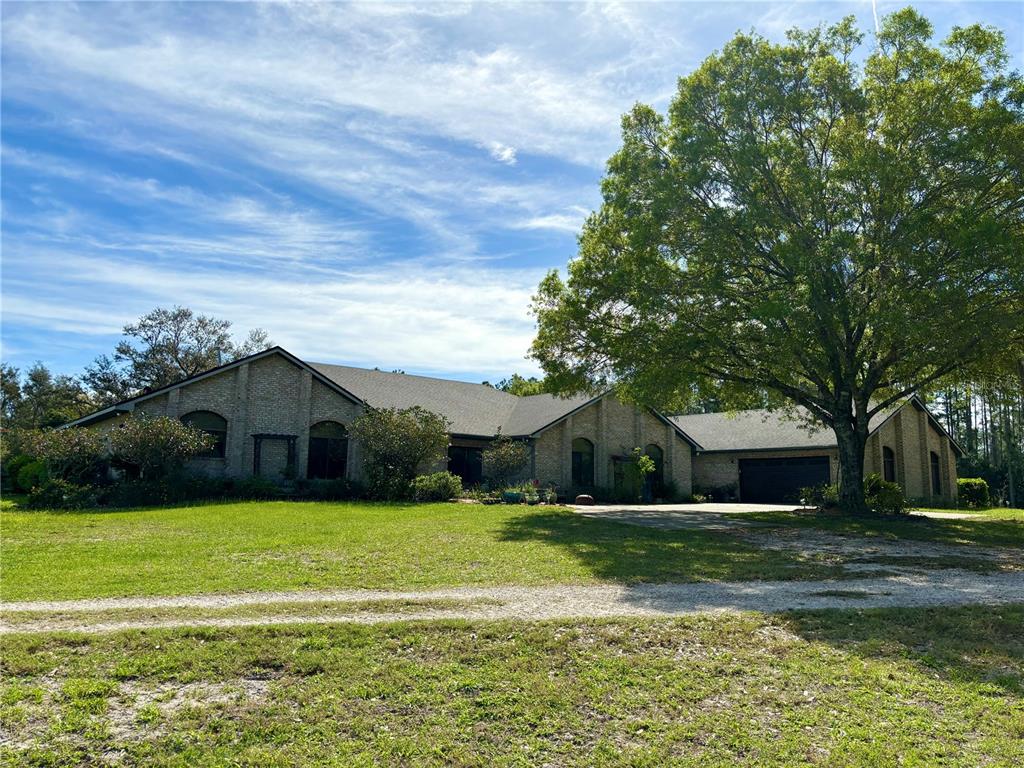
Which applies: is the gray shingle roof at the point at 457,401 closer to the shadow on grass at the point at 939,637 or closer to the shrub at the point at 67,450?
the shrub at the point at 67,450

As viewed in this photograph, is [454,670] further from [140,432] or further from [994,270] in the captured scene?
[140,432]

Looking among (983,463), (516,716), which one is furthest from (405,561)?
(983,463)

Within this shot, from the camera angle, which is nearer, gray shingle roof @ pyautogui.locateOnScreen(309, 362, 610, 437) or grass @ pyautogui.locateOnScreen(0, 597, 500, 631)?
grass @ pyautogui.locateOnScreen(0, 597, 500, 631)

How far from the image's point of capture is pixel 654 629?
749 centimetres

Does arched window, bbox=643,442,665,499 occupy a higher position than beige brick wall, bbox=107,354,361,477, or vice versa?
beige brick wall, bbox=107,354,361,477

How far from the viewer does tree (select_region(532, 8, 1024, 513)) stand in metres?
17.8

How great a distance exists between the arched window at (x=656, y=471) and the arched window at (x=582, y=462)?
130 inches

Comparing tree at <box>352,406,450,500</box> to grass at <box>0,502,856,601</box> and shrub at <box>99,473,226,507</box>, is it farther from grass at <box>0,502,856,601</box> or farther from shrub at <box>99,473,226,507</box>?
grass at <box>0,502,856,601</box>

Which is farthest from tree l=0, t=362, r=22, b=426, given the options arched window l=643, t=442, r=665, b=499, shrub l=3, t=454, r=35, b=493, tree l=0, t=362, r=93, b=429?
arched window l=643, t=442, r=665, b=499

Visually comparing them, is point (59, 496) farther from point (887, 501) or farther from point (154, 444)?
point (887, 501)

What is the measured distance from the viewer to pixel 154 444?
73.9 feet

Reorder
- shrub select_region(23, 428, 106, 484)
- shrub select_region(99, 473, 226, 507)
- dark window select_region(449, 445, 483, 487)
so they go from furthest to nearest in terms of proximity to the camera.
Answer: dark window select_region(449, 445, 483, 487) → shrub select_region(99, 473, 226, 507) → shrub select_region(23, 428, 106, 484)

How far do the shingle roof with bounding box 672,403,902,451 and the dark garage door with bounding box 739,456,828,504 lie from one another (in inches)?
37.9

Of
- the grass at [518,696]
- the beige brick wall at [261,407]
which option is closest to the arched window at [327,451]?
the beige brick wall at [261,407]
